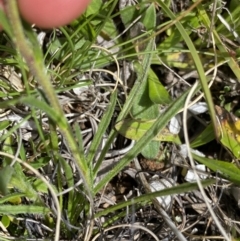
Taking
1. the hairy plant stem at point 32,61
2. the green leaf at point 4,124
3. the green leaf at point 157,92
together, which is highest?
the hairy plant stem at point 32,61

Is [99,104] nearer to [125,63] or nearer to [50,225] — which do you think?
[125,63]

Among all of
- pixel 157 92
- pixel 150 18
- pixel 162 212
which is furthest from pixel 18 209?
pixel 150 18

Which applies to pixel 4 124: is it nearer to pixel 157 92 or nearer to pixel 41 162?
pixel 41 162

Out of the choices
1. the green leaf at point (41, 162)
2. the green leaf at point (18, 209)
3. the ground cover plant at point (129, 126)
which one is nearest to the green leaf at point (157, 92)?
the ground cover plant at point (129, 126)

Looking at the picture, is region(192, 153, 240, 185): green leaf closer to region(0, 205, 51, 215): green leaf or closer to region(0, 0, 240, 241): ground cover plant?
region(0, 0, 240, 241): ground cover plant

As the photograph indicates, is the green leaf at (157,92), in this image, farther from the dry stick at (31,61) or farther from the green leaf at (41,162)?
the dry stick at (31,61)

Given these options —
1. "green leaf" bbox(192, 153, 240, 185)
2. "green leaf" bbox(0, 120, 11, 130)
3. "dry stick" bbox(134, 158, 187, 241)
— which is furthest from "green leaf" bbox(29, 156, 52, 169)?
"green leaf" bbox(192, 153, 240, 185)

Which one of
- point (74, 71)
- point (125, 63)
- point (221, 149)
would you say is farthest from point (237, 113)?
point (74, 71)
